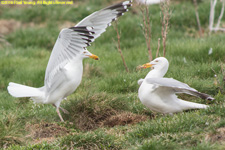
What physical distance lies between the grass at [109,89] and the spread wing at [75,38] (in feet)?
2.19

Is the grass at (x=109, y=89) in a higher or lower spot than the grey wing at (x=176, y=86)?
lower

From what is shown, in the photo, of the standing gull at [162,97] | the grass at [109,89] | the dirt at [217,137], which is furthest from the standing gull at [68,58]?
the dirt at [217,137]

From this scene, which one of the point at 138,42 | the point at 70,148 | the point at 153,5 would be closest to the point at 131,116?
the point at 70,148

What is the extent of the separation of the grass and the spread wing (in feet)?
2.19

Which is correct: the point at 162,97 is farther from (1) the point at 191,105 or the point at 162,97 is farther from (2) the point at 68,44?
(2) the point at 68,44

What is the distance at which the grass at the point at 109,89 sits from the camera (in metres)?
4.54

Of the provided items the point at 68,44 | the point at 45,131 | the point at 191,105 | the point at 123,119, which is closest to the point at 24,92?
the point at 45,131

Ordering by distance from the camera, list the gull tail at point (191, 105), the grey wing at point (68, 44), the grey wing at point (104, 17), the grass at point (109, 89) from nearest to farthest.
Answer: the grass at point (109, 89), the gull tail at point (191, 105), the grey wing at point (68, 44), the grey wing at point (104, 17)

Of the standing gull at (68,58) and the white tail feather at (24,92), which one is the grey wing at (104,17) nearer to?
the standing gull at (68,58)

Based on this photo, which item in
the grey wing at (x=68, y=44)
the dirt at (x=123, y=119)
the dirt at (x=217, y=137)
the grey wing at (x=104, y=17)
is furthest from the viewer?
the grey wing at (x=104, y=17)

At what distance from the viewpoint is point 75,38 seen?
5.51m

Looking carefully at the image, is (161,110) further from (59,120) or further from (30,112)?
(30,112)

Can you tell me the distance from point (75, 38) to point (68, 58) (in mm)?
281

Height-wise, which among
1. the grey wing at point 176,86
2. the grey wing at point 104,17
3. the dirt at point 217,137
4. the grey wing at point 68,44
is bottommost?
the dirt at point 217,137
